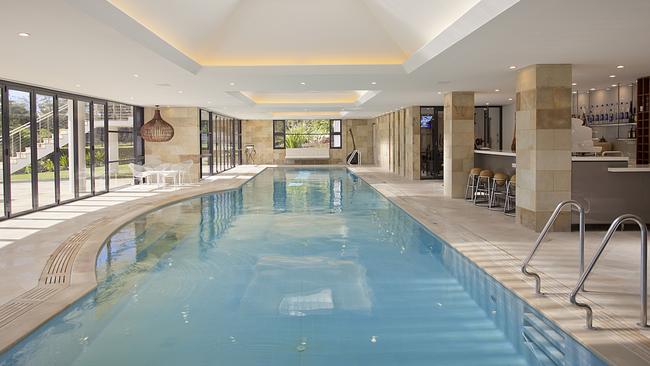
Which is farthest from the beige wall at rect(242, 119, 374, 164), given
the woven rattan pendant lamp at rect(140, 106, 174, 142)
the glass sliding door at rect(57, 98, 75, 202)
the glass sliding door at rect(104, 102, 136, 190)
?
the glass sliding door at rect(57, 98, 75, 202)

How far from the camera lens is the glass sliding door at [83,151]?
1360 centimetres

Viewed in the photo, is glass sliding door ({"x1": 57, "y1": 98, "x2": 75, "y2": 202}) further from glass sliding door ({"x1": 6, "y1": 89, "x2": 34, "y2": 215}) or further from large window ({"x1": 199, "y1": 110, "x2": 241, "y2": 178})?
large window ({"x1": 199, "y1": 110, "x2": 241, "y2": 178})

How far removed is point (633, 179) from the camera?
8.90 m

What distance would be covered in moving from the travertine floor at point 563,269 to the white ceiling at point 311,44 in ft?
8.21

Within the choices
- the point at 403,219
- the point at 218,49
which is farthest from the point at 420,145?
the point at 218,49

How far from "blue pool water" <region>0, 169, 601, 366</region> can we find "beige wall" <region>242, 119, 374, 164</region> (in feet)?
71.7

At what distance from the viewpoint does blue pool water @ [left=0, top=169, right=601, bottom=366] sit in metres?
4.10

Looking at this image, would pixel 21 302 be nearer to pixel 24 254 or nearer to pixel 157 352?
Result: pixel 157 352

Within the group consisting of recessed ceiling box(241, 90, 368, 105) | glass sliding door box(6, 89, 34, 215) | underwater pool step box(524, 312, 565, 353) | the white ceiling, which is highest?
recessed ceiling box(241, 90, 368, 105)

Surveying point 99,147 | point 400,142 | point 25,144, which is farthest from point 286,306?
point 400,142

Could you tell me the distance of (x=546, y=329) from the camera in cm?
445

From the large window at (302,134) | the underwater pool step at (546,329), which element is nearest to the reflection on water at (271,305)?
the underwater pool step at (546,329)

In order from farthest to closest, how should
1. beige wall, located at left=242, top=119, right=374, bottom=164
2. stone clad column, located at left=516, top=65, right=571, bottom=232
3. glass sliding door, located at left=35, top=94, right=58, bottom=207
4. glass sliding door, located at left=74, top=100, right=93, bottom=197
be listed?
beige wall, located at left=242, top=119, right=374, bottom=164 → glass sliding door, located at left=74, top=100, right=93, bottom=197 → glass sliding door, located at left=35, top=94, right=58, bottom=207 → stone clad column, located at left=516, top=65, right=571, bottom=232

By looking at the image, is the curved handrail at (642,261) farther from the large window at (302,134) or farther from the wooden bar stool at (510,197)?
the large window at (302,134)
